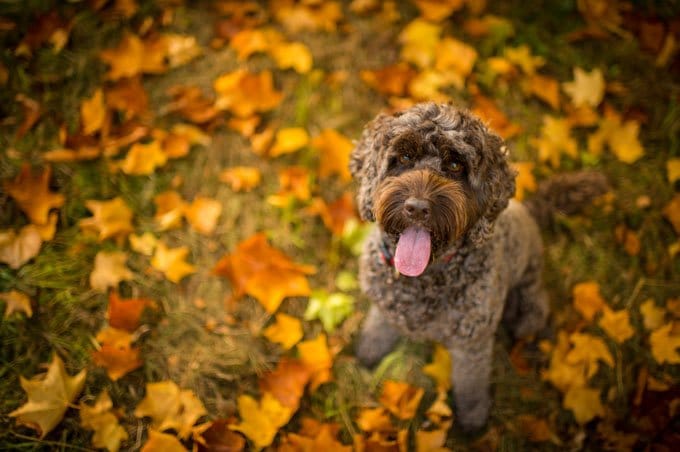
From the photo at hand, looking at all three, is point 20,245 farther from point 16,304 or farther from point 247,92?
point 247,92

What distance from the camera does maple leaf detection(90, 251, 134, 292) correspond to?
3461mm

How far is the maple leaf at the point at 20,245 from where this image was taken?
11.1 ft

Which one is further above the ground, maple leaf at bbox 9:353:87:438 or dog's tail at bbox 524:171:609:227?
dog's tail at bbox 524:171:609:227

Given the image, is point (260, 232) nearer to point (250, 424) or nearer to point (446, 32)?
point (250, 424)

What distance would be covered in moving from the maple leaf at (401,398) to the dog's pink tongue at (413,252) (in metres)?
1.24

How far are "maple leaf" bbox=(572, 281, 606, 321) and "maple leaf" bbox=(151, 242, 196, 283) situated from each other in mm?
2945

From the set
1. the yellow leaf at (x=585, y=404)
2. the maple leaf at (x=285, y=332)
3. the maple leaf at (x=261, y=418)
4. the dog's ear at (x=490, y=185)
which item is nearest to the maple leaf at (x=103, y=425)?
the maple leaf at (x=261, y=418)

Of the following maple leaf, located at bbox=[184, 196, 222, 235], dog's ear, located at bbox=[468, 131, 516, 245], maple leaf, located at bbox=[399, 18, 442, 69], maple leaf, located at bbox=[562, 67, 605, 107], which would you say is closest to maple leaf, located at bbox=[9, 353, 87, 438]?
maple leaf, located at bbox=[184, 196, 222, 235]

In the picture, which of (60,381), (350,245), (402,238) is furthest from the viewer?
(350,245)

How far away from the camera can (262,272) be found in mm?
3553

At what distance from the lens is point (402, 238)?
2426mm

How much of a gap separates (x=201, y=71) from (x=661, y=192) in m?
4.20

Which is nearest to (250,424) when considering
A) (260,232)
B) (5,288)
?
(260,232)

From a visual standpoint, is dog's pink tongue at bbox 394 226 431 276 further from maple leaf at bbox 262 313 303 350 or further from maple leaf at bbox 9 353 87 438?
maple leaf at bbox 9 353 87 438
